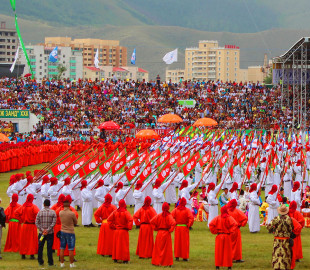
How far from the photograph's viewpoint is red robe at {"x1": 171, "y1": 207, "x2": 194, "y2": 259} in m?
15.1

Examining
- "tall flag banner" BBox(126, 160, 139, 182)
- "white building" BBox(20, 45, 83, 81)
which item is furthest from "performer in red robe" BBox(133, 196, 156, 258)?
"white building" BBox(20, 45, 83, 81)

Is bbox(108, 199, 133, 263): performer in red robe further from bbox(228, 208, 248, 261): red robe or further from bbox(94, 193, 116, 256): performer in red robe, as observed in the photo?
bbox(228, 208, 248, 261): red robe

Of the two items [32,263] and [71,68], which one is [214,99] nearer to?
[32,263]

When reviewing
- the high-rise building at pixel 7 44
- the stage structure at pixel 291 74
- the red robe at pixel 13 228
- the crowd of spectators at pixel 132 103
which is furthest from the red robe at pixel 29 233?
the high-rise building at pixel 7 44

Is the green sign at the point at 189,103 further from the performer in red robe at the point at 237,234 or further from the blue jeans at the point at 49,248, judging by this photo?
the blue jeans at the point at 49,248

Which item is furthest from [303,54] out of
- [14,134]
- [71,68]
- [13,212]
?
[71,68]

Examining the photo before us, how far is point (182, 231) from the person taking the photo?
594 inches

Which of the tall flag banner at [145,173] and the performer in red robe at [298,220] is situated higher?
the tall flag banner at [145,173]

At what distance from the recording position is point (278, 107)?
171 feet

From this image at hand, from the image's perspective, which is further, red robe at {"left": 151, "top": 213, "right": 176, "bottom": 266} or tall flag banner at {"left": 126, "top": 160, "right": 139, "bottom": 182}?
tall flag banner at {"left": 126, "top": 160, "right": 139, "bottom": 182}

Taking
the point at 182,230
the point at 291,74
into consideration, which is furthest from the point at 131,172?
the point at 291,74

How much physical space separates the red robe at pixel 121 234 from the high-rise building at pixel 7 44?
524ft

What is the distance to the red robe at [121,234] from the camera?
48.5 feet

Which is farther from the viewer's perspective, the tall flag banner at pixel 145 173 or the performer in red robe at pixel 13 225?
the tall flag banner at pixel 145 173
